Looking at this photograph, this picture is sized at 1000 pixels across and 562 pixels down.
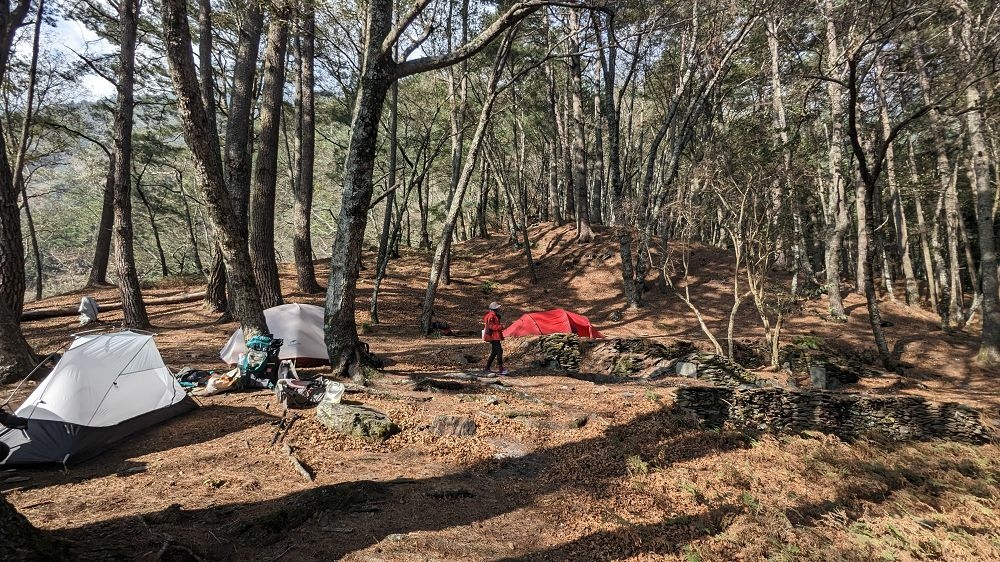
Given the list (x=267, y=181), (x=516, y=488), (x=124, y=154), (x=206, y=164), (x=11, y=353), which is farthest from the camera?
(x=267, y=181)

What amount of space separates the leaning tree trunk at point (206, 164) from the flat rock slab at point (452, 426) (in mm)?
3677

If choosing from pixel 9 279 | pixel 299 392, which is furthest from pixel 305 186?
pixel 299 392

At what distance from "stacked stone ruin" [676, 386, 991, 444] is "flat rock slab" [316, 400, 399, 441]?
5602mm

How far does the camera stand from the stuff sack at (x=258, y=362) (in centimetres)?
725

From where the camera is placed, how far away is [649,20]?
1236 cm

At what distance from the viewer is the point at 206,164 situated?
693 centimetres

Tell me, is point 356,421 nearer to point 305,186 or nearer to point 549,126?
point 305,186

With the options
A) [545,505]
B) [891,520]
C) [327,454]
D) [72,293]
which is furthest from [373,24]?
[72,293]

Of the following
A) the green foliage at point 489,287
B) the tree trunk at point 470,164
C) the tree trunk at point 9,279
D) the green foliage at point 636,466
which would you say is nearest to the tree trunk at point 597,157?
the green foliage at point 489,287

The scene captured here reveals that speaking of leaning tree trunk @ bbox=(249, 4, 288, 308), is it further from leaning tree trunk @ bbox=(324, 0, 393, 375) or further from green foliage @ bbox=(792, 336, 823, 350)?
green foliage @ bbox=(792, 336, 823, 350)

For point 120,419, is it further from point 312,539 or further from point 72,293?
point 72,293

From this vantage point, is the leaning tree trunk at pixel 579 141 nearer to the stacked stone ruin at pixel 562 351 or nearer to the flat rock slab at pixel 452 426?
the stacked stone ruin at pixel 562 351

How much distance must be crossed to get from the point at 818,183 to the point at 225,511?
2577 cm

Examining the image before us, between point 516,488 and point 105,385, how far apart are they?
5.21 meters
